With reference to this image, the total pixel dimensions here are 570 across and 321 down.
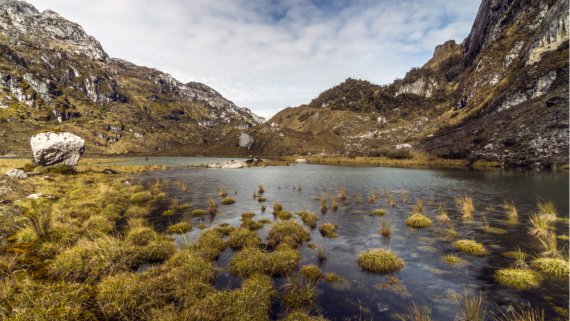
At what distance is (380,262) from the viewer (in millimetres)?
17078

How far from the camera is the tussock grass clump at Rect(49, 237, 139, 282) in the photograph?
13.9 metres

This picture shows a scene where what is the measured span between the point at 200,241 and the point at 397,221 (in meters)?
20.3

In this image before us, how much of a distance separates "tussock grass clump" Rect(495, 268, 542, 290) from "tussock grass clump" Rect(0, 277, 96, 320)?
2017cm

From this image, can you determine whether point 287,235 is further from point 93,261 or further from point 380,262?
point 93,261

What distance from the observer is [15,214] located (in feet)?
75.2

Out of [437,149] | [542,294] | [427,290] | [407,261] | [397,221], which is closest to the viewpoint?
[542,294]

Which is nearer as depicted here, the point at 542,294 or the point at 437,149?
the point at 542,294

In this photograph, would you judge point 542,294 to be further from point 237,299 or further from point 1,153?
point 1,153

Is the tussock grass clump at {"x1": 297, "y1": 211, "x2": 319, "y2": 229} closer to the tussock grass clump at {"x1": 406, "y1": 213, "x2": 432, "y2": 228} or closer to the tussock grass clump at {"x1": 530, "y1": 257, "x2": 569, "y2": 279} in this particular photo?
the tussock grass clump at {"x1": 406, "y1": 213, "x2": 432, "y2": 228}

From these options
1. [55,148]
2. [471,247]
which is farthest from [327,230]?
[55,148]

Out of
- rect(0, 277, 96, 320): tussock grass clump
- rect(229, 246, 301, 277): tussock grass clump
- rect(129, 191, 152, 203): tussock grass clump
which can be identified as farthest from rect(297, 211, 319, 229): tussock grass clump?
rect(129, 191, 152, 203): tussock grass clump

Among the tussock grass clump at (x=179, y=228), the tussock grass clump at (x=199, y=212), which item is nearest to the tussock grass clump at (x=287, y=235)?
the tussock grass clump at (x=179, y=228)

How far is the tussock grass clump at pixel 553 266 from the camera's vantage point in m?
15.0

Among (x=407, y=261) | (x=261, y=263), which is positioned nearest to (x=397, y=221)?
(x=407, y=261)
